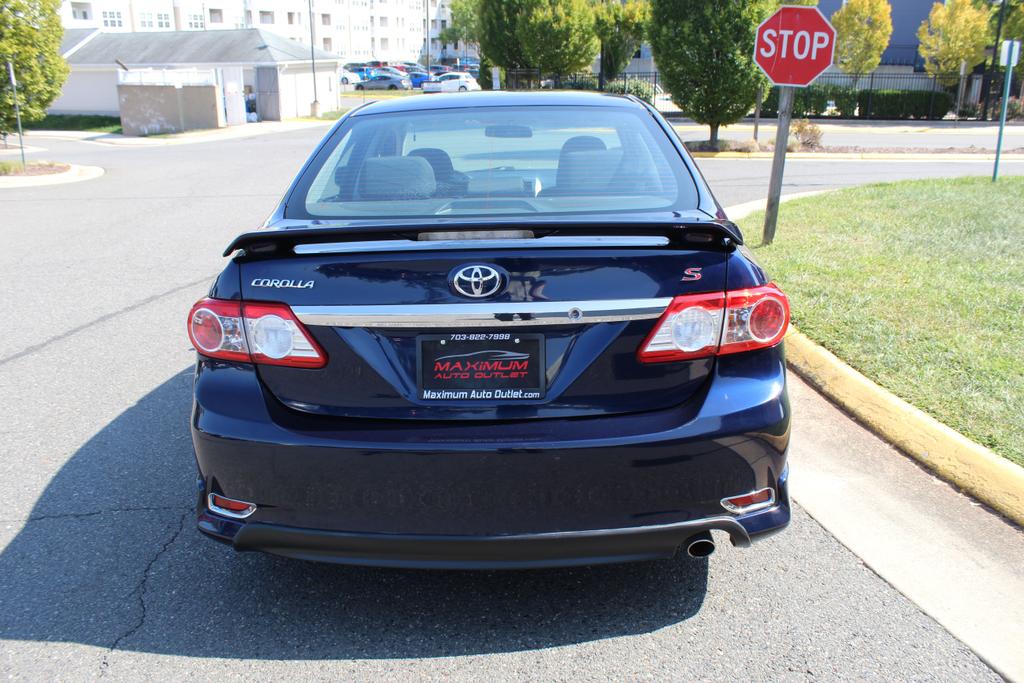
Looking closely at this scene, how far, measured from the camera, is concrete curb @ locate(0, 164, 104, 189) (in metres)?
17.1

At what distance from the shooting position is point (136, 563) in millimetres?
3391

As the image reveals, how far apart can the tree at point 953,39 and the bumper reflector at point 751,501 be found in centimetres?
3682

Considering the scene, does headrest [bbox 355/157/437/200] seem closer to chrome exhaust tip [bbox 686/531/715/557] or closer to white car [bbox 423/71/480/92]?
chrome exhaust tip [bbox 686/531/715/557]

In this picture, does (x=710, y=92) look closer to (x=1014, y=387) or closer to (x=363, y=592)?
(x=1014, y=387)

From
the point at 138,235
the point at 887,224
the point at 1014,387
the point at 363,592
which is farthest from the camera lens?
the point at 138,235

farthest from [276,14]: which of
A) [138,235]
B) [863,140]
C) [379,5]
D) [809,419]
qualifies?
[809,419]

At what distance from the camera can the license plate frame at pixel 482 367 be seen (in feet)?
8.77

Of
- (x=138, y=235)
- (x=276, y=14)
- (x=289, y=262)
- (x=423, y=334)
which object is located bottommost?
(x=138, y=235)

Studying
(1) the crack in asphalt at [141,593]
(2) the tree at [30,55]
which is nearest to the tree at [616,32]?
(2) the tree at [30,55]

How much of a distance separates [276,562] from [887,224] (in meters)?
7.76

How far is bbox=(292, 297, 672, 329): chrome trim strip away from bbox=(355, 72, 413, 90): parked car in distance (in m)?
64.0

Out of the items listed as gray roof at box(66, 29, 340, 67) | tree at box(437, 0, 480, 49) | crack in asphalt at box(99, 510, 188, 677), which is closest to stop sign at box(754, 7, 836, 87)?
crack in asphalt at box(99, 510, 188, 677)

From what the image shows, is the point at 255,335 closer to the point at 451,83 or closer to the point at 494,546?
the point at 494,546

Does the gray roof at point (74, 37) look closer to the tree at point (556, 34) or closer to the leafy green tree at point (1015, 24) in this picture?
the tree at point (556, 34)
